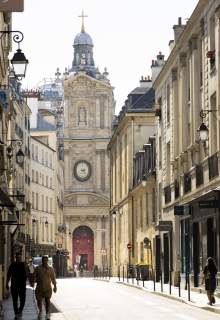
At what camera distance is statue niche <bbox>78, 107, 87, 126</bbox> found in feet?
403

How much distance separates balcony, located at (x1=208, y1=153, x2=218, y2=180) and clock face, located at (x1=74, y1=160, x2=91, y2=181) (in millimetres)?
87011

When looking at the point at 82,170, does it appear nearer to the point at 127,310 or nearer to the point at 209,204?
the point at 209,204

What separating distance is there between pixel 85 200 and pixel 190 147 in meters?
80.6

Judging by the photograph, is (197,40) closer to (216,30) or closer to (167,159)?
(216,30)

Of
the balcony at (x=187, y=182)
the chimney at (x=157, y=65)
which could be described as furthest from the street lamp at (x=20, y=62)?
the chimney at (x=157, y=65)

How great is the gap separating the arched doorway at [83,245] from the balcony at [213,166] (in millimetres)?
87235

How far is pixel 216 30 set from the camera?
1371 inches

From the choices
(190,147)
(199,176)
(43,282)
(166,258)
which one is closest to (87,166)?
(166,258)

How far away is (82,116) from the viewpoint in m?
123

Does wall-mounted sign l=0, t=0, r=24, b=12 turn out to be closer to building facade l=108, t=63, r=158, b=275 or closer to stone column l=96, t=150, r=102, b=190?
building facade l=108, t=63, r=158, b=275

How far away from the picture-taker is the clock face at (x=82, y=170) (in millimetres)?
122812

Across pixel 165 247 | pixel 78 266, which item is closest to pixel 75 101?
pixel 78 266

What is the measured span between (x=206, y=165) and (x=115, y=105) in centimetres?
9158

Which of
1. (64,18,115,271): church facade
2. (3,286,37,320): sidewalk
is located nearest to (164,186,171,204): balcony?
(3,286,37,320): sidewalk
